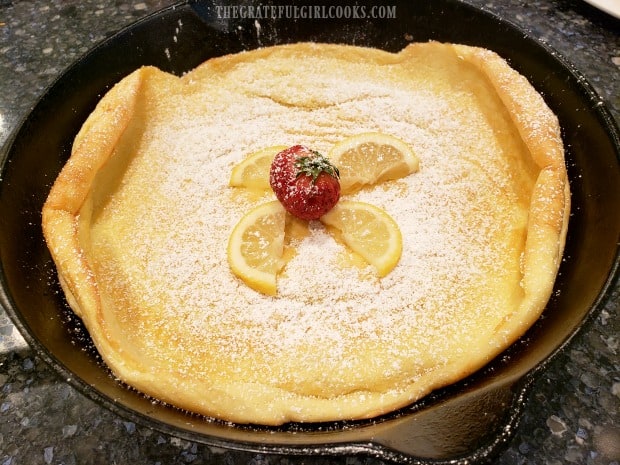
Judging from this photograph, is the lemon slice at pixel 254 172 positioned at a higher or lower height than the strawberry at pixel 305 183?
lower

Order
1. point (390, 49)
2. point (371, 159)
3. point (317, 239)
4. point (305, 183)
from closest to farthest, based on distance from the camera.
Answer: point (305, 183) < point (317, 239) < point (371, 159) < point (390, 49)

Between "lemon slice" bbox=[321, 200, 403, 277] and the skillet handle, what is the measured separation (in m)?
0.44

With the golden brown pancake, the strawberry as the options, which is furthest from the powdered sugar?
the strawberry

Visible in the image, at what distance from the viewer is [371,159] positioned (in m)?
1.67

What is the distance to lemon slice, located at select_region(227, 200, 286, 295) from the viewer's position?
1423 millimetres

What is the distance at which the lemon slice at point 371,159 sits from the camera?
1.65 m

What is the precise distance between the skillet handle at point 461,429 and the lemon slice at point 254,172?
86 centimetres

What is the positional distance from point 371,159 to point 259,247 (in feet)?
1.53

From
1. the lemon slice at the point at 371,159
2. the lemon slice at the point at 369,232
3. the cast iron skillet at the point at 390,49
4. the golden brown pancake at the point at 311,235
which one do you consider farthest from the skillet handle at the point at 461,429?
the lemon slice at the point at 371,159

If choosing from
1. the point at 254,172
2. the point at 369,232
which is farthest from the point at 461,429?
the point at 254,172

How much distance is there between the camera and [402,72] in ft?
6.64

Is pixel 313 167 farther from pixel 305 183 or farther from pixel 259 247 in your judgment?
Answer: pixel 259 247

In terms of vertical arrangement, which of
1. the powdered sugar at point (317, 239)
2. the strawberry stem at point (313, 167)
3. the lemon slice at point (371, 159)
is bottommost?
the powdered sugar at point (317, 239)

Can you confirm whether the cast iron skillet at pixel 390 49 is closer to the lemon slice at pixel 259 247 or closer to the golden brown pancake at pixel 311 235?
the golden brown pancake at pixel 311 235
